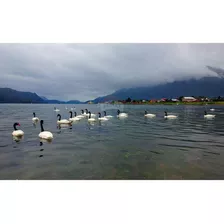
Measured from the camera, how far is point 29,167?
23.8 ft

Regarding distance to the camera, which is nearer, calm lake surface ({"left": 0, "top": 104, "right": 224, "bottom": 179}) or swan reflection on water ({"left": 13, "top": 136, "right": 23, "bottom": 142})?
calm lake surface ({"left": 0, "top": 104, "right": 224, "bottom": 179})

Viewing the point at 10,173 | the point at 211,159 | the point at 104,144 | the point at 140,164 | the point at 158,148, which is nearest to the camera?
the point at 10,173

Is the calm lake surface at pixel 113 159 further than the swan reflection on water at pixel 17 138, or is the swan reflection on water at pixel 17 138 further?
the swan reflection on water at pixel 17 138

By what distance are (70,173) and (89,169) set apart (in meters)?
0.64

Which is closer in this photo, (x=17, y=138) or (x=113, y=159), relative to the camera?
(x=113, y=159)

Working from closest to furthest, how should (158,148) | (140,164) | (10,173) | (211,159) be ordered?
(10,173) → (140,164) → (211,159) → (158,148)

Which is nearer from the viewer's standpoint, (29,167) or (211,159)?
(29,167)
